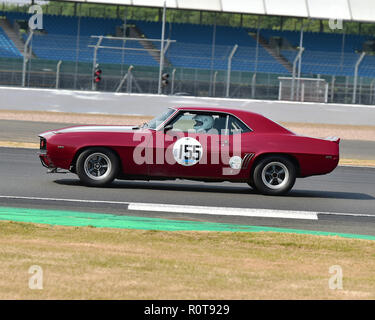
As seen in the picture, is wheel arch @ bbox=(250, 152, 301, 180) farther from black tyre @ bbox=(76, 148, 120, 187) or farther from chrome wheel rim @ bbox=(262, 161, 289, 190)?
black tyre @ bbox=(76, 148, 120, 187)

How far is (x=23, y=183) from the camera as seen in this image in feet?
39.7

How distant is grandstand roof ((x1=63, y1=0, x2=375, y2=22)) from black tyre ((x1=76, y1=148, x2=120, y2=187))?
2903 centimetres

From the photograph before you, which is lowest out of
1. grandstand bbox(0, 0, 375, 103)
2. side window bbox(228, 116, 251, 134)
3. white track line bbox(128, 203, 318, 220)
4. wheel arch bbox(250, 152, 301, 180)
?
white track line bbox(128, 203, 318, 220)

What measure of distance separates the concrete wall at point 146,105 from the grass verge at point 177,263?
19.4 metres

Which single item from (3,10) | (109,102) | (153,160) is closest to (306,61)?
(109,102)

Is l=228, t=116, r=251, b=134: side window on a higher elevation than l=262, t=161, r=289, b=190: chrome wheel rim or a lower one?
higher

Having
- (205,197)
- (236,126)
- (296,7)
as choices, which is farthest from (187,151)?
(296,7)

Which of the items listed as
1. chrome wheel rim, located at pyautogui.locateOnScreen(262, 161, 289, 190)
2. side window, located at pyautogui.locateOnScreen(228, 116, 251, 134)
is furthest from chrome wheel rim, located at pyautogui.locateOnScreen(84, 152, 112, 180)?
chrome wheel rim, located at pyautogui.locateOnScreen(262, 161, 289, 190)

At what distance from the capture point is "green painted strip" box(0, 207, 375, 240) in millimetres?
8766

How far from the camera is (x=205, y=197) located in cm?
1159

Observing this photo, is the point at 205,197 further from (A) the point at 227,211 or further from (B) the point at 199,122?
(A) the point at 227,211

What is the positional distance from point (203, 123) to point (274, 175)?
140 centimetres

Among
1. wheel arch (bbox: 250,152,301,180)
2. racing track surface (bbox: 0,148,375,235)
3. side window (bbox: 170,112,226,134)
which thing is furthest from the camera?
wheel arch (bbox: 250,152,301,180)

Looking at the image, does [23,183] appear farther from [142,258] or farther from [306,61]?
[306,61]
